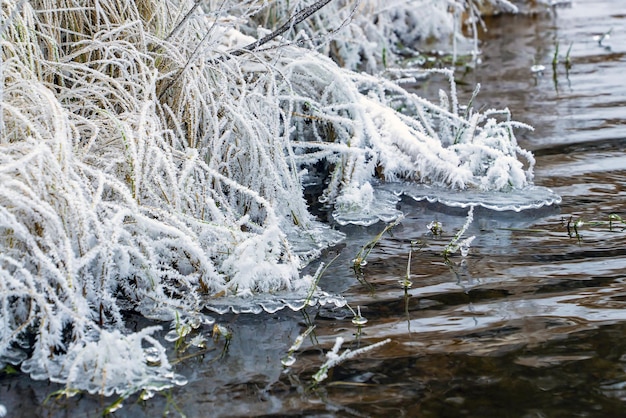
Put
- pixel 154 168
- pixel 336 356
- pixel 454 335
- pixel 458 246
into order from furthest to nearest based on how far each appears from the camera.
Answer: pixel 458 246, pixel 154 168, pixel 454 335, pixel 336 356

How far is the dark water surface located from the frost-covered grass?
5.1 inches

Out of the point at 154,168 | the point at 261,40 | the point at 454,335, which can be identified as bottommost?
the point at 454,335

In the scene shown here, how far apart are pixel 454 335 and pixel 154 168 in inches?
35.1

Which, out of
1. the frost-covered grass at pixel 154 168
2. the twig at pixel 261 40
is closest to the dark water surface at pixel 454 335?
the frost-covered grass at pixel 154 168

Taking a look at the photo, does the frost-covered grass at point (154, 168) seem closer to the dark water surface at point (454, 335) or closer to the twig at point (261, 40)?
the twig at point (261, 40)

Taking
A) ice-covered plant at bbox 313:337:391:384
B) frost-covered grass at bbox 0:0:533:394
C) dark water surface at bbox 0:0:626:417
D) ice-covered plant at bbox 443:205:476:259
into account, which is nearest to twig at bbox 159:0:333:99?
frost-covered grass at bbox 0:0:533:394

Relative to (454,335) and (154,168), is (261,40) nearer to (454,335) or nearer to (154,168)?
(154,168)

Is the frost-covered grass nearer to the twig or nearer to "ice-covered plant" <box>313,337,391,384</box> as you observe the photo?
the twig

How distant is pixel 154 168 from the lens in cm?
215

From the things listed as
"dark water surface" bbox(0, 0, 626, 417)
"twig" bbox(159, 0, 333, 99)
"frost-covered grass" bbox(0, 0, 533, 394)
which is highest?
"twig" bbox(159, 0, 333, 99)

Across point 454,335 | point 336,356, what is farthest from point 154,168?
point 454,335

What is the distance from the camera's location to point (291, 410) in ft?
5.04

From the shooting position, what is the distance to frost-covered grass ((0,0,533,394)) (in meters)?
1.79

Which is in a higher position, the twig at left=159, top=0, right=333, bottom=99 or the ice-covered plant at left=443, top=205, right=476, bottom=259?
the twig at left=159, top=0, right=333, bottom=99
